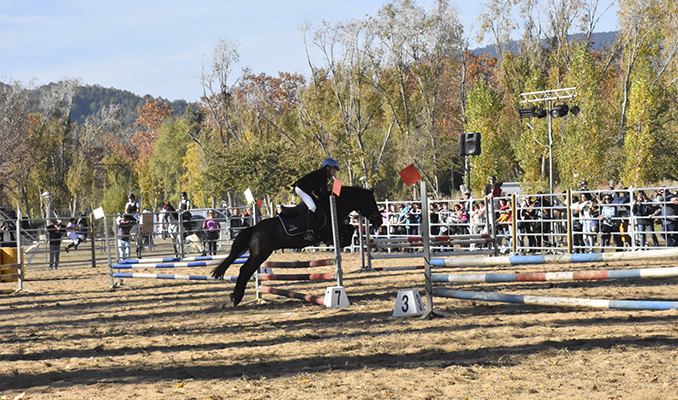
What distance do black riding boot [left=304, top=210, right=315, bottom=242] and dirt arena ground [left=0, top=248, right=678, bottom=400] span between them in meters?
0.95

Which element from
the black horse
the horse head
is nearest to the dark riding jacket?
the black horse

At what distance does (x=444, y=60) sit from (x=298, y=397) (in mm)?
36421

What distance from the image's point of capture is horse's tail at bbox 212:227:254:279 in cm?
852

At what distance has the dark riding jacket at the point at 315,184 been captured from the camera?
8.56 metres

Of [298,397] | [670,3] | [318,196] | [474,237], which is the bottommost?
[298,397]

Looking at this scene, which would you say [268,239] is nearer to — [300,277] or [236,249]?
[236,249]

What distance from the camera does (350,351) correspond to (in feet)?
18.4

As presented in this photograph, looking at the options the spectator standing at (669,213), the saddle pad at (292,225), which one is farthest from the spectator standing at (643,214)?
the saddle pad at (292,225)

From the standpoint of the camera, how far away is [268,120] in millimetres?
44344

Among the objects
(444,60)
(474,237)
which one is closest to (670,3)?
(444,60)

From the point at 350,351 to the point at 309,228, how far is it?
3191 millimetres

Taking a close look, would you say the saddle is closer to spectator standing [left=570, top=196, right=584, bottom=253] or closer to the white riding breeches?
the white riding breeches

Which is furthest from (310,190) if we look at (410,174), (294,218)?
(410,174)

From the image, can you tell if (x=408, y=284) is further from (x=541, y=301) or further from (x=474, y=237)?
(x=541, y=301)
